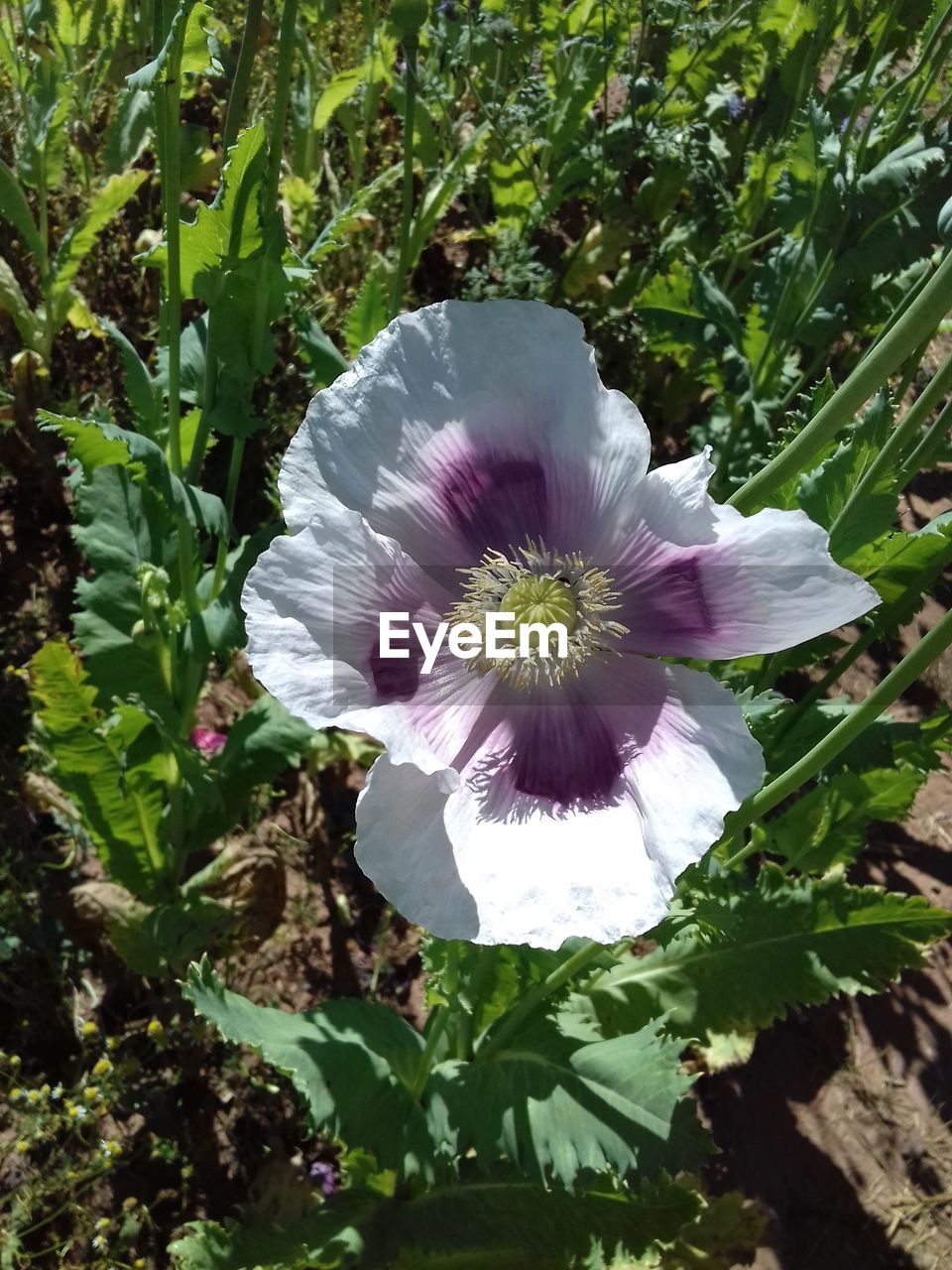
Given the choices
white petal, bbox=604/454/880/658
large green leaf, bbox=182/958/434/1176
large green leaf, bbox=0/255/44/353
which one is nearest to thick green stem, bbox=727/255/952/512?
white petal, bbox=604/454/880/658

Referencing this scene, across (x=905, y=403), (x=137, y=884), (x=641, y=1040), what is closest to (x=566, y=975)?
(x=641, y=1040)

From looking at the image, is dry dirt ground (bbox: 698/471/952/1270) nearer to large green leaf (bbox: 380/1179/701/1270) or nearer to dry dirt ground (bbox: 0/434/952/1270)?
dry dirt ground (bbox: 0/434/952/1270)

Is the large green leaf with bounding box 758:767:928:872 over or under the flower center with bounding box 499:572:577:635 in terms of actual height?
under

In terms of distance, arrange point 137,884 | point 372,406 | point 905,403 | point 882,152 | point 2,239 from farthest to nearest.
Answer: point 905,403
point 2,239
point 882,152
point 137,884
point 372,406

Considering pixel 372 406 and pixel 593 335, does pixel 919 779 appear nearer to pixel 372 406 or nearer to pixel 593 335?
pixel 372 406

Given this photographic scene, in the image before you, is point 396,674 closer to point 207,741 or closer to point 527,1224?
point 527,1224

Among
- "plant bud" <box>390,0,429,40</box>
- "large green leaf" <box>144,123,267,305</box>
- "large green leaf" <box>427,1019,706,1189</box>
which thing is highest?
"plant bud" <box>390,0,429,40</box>
